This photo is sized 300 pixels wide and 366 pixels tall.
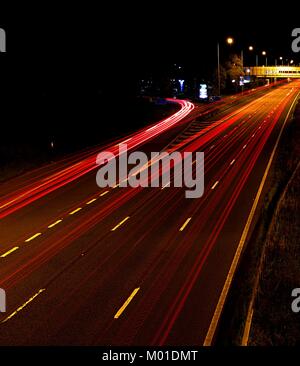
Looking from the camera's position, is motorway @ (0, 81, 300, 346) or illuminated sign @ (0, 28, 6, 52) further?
illuminated sign @ (0, 28, 6, 52)

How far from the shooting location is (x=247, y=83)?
134 metres

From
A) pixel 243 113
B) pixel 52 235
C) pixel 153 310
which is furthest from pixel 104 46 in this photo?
pixel 153 310

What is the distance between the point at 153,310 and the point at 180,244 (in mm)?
5725

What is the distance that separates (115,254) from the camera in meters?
20.2

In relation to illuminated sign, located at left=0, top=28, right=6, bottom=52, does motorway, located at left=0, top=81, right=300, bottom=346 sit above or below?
below

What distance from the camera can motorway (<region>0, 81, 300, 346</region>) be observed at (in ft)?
48.2

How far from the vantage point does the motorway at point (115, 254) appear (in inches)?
579

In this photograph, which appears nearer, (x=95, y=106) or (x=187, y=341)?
(x=187, y=341)

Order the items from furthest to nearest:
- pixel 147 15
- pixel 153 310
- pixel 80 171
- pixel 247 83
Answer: pixel 247 83 → pixel 147 15 → pixel 80 171 → pixel 153 310

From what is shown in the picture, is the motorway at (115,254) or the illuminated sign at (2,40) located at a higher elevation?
the illuminated sign at (2,40)

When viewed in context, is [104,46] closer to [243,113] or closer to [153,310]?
[243,113]

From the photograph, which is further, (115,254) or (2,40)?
(2,40)

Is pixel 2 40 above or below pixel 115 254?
above

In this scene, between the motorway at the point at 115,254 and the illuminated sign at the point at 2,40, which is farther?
the illuminated sign at the point at 2,40
